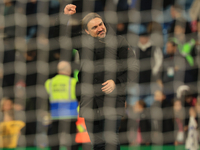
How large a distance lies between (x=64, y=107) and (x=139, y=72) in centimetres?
87

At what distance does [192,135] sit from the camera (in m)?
2.13

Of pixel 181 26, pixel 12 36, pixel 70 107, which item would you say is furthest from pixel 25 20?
pixel 181 26

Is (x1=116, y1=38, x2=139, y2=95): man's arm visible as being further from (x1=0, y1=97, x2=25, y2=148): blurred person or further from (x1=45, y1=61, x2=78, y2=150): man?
(x1=0, y1=97, x2=25, y2=148): blurred person

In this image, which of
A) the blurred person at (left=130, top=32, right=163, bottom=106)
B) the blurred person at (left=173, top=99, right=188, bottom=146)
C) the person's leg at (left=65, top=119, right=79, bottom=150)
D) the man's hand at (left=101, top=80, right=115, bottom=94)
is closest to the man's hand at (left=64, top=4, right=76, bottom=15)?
the man's hand at (left=101, top=80, right=115, bottom=94)

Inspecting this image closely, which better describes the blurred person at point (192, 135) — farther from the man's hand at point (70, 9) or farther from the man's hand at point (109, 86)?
the man's hand at point (70, 9)

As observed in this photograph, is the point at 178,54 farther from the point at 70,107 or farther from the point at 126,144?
the point at 70,107

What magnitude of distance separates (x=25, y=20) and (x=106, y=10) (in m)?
0.90

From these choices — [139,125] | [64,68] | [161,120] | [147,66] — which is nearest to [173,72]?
[147,66]

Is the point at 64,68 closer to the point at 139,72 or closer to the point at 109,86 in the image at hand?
the point at 109,86

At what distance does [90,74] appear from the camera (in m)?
1.43

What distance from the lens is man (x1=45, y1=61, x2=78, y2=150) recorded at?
6.01 ft

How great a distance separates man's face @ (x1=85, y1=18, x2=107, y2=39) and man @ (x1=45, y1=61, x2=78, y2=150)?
545 millimetres

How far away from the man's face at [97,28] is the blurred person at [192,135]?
1.28 metres

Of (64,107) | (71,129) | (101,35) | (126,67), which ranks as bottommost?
(71,129)
